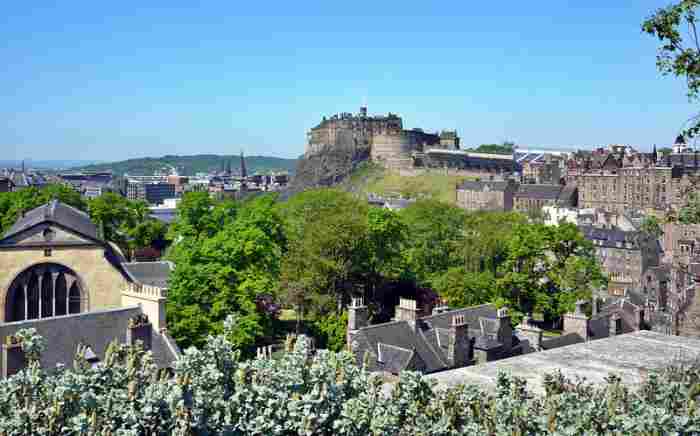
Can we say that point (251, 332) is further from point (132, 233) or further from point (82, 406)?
point (132, 233)

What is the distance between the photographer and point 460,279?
5075 centimetres

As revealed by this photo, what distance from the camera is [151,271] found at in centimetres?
5406

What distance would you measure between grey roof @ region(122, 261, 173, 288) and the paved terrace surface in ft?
116

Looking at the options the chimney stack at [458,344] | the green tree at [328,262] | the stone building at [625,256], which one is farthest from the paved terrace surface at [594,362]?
the stone building at [625,256]

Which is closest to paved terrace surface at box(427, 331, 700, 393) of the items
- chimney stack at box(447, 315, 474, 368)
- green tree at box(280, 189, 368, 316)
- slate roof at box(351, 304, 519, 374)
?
slate roof at box(351, 304, 519, 374)

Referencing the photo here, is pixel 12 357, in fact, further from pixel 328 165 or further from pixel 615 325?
pixel 328 165

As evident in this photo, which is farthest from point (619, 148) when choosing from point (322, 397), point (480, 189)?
point (322, 397)

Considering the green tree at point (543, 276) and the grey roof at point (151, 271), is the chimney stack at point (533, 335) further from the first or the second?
the grey roof at point (151, 271)

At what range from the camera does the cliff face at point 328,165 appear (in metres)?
178

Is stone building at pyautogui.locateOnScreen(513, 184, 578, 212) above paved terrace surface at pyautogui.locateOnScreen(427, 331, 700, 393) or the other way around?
above

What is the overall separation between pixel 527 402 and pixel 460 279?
3813cm

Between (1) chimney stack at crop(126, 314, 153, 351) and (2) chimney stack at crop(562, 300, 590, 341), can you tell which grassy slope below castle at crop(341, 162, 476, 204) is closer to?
(2) chimney stack at crop(562, 300, 590, 341)

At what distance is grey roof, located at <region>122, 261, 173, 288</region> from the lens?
52.4 meters

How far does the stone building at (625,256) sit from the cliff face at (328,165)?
9929 cm
